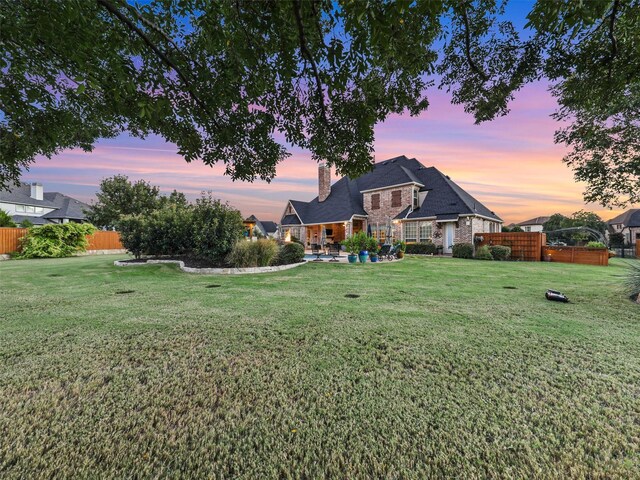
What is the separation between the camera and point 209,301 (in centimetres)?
534

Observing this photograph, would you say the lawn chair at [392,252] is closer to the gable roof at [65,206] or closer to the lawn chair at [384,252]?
the lawn chair at [384,252]

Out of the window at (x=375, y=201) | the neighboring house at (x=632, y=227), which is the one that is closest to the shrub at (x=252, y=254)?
the window at (x=375, y=201)

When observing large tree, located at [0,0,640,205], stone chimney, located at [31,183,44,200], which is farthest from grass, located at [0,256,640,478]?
stone chimney, located at [31,183,44,200]

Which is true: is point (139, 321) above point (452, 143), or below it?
below

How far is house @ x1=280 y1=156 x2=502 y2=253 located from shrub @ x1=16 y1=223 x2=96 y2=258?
53.0 ft

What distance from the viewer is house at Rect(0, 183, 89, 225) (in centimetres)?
3488

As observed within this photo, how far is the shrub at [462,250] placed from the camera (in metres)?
16.6

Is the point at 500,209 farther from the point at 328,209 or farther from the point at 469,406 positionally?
the point at 469,406

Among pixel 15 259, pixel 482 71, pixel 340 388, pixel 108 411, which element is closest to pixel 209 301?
pixel 108 411

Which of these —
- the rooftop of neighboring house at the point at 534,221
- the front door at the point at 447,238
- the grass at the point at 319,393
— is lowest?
the grass at the point at 319,393

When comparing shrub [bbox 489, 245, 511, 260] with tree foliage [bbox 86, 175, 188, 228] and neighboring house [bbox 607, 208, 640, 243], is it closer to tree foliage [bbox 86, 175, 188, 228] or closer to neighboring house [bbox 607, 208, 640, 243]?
tree foliage [bbox 86, 175, 188, 228]

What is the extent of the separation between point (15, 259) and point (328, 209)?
2211 centimetres

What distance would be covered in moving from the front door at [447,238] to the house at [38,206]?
43.2 meters

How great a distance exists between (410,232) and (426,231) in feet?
4.15
